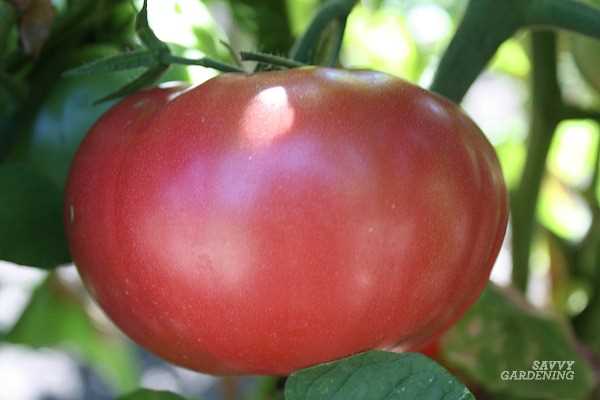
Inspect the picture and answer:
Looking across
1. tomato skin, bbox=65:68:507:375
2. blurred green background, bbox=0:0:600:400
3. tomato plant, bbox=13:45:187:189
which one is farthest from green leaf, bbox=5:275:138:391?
tomato skin, bbox=65:68:507:375

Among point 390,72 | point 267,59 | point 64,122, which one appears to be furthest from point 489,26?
point 390,72

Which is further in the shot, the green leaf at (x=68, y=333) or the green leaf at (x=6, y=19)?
the green leaf at (x=68, y=333)

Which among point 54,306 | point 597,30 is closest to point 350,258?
point 597,30

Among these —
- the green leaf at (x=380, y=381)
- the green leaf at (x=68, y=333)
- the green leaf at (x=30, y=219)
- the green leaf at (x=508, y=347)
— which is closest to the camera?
the green leaf at (x=380, y=381)

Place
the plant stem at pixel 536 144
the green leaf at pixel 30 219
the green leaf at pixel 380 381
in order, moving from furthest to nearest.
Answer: the plant stem at pixel 536 144 → the green leaf at pixel 30 219 → the green leaf at pixel 380 381

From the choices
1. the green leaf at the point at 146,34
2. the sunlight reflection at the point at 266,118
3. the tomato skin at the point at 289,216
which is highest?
the green leaf at the point at 146,34

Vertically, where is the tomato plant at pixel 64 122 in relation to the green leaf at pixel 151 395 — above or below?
above

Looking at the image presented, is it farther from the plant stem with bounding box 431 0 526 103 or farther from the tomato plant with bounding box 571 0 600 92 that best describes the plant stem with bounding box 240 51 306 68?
the tomato plant with bounding box 571 0 600 92

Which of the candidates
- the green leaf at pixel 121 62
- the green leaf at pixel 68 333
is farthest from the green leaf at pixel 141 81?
the green leaf at pixel 68 333

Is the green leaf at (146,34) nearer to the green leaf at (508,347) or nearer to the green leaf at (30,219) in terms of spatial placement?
the green leaf at (30,219)
